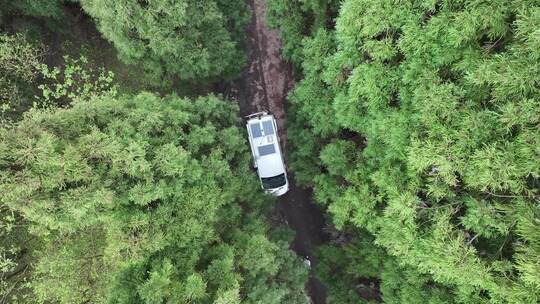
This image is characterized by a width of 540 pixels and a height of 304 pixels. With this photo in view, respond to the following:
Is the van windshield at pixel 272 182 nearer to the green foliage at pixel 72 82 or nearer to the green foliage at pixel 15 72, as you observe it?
the green foliage at pixel 72 82

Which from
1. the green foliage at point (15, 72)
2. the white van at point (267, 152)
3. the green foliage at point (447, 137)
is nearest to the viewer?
the green foliage at point (447, 137)

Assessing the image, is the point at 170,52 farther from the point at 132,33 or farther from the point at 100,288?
the point at 100,288

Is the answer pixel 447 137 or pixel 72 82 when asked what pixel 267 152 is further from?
pixel 447 137

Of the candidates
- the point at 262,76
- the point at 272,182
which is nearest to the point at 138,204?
the point at 272,182

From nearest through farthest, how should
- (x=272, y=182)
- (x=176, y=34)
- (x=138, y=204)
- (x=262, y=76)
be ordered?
1. (x=138, y=204)
2. (x=176, y=34)
3. (x=272, y=182)
4. (x=262, y=76)

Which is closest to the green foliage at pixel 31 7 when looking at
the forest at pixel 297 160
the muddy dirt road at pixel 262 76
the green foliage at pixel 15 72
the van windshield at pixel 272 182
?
the forest at pixel 297 160

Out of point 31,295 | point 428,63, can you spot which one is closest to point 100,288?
point 31,295
